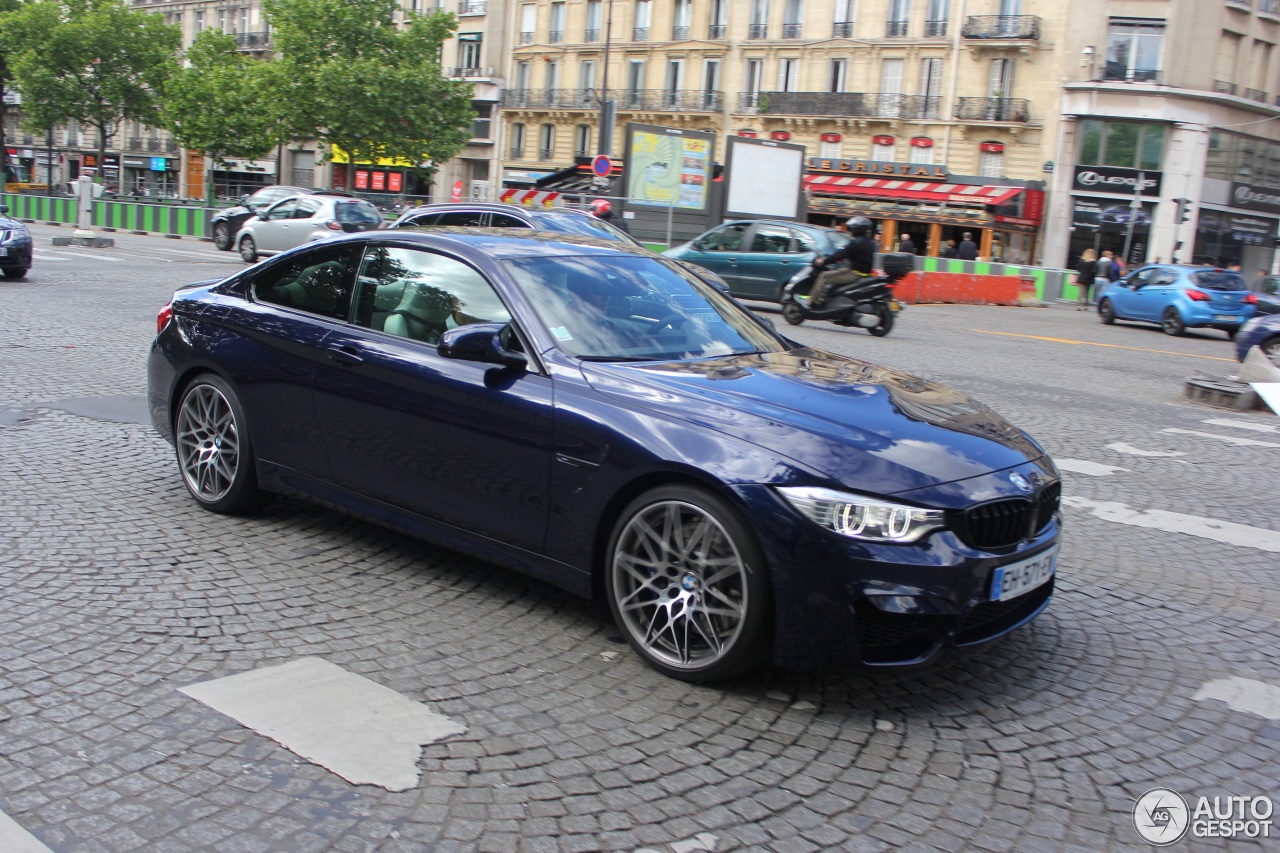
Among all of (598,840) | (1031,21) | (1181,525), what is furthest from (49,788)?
(1031,21)

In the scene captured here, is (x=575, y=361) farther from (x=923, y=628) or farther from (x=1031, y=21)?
(x=1031, y=21)

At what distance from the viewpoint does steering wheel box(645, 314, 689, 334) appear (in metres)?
4.89

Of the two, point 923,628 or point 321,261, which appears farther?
point 321,261

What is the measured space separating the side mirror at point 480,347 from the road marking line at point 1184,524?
155 inches

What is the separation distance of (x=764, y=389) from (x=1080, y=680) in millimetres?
1532

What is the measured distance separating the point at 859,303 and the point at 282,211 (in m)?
14.7

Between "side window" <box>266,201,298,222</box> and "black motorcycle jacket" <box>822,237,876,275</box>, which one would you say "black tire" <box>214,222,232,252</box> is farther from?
"black motorcycle jacket" <box>822,237,876,275</box>

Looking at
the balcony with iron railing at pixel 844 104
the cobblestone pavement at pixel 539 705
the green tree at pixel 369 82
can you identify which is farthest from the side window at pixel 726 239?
the green tree at pixel 369 82

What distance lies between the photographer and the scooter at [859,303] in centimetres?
1781

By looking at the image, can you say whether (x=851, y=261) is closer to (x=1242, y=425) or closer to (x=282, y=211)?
(x=1242, y=425)

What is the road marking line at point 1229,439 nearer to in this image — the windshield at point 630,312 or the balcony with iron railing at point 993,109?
the windshield at point 630,312

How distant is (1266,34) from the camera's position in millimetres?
47312

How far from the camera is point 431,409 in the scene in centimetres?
470

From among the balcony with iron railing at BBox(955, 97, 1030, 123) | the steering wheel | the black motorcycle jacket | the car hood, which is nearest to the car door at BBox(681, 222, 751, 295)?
the black motorcycle jacket
